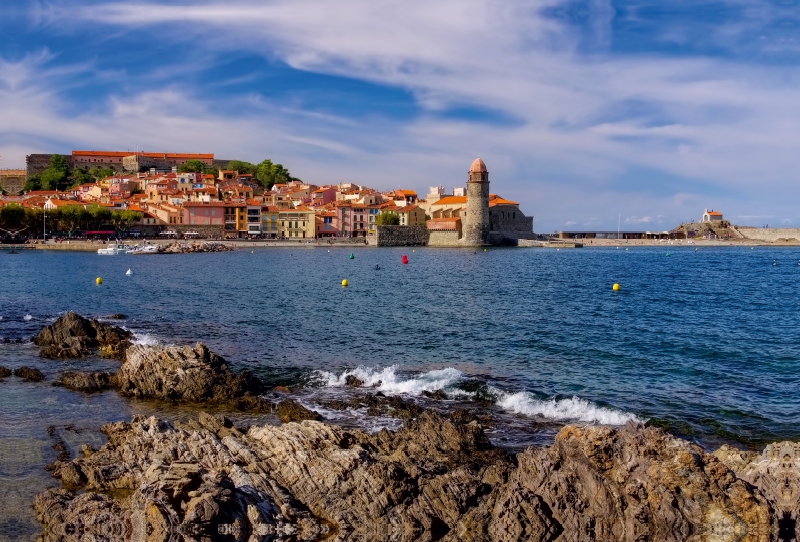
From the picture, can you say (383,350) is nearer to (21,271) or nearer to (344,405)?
(344,405)

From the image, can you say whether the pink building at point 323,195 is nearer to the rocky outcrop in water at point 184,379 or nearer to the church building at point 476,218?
the church building at point 476,218

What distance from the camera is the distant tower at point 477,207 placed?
296 ft

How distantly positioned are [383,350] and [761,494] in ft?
42.7

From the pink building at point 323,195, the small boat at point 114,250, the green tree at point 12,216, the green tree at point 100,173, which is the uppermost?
the green tree at point 100,173

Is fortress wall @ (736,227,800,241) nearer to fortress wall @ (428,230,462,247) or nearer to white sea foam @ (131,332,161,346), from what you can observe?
fortress wall @ (428,230,462,247)

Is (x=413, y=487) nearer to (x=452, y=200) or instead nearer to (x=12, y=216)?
(x=12, y=216)

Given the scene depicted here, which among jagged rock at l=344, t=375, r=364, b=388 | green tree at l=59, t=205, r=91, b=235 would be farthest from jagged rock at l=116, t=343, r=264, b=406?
green tree at l=59, t=205, r=91, b=235

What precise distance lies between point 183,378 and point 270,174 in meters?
129

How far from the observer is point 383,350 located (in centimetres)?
1855

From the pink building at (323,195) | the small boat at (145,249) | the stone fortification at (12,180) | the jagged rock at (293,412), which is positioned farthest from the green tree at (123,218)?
the jagged rock at (293,412)

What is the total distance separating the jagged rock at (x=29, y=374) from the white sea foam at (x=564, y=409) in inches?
394

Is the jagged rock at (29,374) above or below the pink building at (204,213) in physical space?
below

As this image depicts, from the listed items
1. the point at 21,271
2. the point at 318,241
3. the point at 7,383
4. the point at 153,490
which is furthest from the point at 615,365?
the point at 318,241

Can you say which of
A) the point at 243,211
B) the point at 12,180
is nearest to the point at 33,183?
the point at 12,180
